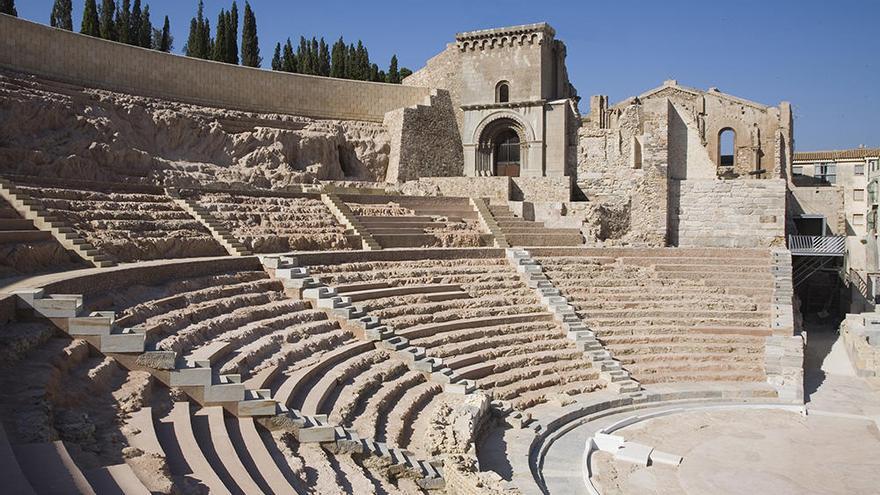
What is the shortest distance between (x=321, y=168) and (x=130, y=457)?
19.8 metres

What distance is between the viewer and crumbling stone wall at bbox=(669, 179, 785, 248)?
21047 mm

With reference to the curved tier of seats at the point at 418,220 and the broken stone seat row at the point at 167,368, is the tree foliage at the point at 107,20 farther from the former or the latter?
→ the broken stone seat row at the point at 167,368

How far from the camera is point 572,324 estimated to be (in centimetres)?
1570

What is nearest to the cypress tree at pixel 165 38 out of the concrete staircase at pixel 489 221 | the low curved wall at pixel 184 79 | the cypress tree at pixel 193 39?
the cypress tree at pixel 193 39

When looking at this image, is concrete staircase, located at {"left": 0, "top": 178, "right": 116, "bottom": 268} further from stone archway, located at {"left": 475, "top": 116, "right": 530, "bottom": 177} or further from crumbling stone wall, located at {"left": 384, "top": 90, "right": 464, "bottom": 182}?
stone archway, located at {"left": 475, "top": 116, "right": 530, "bottom": 177}

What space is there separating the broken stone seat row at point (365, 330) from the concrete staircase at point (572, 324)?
250 centimetres

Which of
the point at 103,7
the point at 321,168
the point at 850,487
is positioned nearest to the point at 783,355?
the point at 850,487

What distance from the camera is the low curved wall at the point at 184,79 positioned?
18.7 m

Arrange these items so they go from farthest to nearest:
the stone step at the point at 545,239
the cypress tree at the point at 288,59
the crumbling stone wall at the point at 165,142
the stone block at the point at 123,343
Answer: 1. the cypress tree at the point at 288,59
2. the stone step at the point at 545,239
3. the crumbling stone wall at the point at 165,142
4. the stone block at the point at 123,343

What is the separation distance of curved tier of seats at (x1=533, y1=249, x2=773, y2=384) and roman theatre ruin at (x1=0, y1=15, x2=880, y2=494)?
0.07 metres

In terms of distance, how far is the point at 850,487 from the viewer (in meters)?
10.0

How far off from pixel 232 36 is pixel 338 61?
612 centimetres

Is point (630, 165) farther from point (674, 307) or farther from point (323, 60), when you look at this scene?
point (323, 60)

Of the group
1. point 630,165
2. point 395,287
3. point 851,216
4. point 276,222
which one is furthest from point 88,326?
point 851,216
